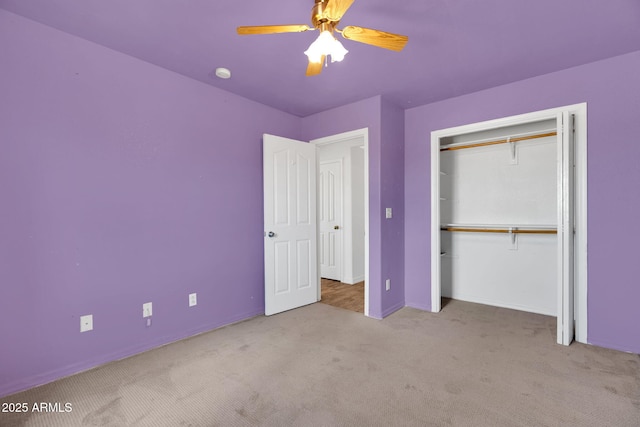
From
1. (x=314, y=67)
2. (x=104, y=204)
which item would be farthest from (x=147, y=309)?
(x=314, y=67)

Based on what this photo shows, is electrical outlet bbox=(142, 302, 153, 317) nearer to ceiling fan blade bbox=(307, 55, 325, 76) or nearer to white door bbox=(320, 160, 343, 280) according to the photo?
ceiling fan blade bbox=(307, 55, 325, 76)

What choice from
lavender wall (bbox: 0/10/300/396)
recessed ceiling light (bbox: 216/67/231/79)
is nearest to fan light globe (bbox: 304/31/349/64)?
recessed ceiling light (bbox: 216/67/231/79)

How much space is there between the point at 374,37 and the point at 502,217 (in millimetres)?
3005

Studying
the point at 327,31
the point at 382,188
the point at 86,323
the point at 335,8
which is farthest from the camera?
the point at 382,188

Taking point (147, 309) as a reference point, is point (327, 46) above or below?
above

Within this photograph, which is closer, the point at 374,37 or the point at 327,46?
the point at 327,46

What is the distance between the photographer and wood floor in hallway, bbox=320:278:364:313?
3.83 metres

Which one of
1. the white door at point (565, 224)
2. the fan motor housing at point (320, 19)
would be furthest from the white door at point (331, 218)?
the fan motor housing at point (320, 19)

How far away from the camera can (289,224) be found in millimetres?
3617

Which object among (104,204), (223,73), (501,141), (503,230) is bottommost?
(503,230)

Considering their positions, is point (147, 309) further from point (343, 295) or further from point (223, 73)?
point (343, 295)

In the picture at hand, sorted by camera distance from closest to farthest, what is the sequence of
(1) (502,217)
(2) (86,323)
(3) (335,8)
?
(3) (335,8) → (2) (86,323) → (1) (502,217)

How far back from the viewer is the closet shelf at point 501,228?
11.2 ft

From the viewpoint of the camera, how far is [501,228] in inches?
145
